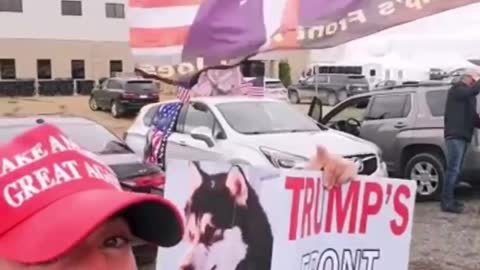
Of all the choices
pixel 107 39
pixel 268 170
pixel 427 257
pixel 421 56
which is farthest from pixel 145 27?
pixel 107 39

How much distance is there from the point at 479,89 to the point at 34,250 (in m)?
9.06

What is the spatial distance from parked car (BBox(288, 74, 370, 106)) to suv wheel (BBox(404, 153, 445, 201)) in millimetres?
27431

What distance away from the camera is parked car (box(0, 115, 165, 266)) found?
7457mm

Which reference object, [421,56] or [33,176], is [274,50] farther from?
[421,56]

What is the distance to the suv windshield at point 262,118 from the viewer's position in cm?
1090

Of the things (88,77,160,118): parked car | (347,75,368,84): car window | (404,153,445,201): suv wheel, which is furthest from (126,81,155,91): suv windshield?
(404,153,445,201): suv wheel

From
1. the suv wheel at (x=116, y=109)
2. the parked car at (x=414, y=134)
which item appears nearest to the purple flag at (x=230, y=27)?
the parked car at (x=414, y=134)

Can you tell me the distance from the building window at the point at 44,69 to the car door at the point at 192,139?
156ft

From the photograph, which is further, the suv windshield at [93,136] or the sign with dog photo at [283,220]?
the suv windshield at [93,136]

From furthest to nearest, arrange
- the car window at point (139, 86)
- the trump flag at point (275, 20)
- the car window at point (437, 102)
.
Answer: the car window at point (139, 86)
the car window at point (437, 102)
the trump flag at point (275, 20)

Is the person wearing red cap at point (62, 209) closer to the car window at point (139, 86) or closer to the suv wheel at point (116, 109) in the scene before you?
the suv wheel at point (116, 109)

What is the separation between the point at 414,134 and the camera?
11.2 meters

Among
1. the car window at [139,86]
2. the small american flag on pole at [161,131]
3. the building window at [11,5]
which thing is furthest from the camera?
the building window at [11,5]

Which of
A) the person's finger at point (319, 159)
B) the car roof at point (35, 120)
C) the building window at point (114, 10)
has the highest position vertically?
the building window at point (114, 10)
